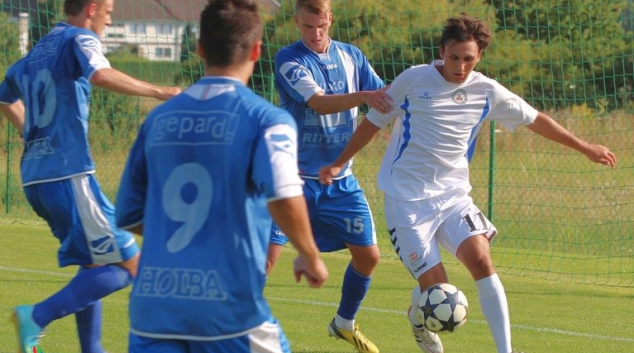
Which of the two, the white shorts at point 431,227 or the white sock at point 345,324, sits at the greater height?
the white shorts at point 431,227

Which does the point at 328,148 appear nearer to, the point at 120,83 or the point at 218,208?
the point at 120,83

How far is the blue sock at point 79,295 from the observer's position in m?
5.20

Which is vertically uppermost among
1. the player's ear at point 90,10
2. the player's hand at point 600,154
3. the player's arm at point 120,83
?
the player's ear at point 90,10

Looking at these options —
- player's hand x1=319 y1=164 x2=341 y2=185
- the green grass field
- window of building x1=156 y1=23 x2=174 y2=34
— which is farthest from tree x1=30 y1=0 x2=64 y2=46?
player's hand x1=319 y1=164 x2=341 y2=185

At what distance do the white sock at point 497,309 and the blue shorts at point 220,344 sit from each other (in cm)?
258

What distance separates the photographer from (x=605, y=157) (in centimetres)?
607

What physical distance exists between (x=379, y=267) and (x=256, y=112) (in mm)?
7210

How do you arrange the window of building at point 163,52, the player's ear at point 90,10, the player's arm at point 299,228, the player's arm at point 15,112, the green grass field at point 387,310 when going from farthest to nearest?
the window of building at point 163,52 < the green grass field at point 387,310 < the player's arm at point 15,112 < the player's ear at point 90,10 < the player's arm at point 299,228

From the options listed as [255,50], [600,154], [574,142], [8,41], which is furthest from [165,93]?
[8,41]

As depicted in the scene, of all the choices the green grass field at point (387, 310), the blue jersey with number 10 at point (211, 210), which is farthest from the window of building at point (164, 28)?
the blue jersey with number 10 at point (211, 210)

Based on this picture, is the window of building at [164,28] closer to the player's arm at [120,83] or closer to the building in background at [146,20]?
the building in background at [146,20]

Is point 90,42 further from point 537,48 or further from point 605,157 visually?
point 537,48

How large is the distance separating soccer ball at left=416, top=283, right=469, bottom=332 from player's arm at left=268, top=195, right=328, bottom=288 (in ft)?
8.06

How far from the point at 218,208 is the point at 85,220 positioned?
216 cm
